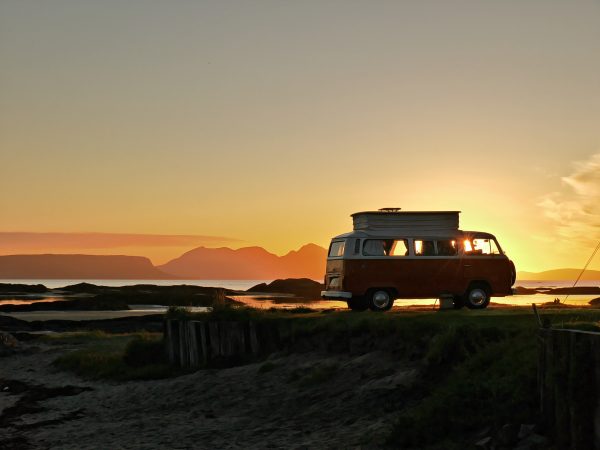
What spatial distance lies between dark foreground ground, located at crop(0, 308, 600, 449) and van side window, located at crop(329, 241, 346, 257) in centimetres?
407

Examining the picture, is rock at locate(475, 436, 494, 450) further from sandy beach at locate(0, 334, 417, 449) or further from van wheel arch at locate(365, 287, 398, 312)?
van wheel arch at locate(365, 287, 398, 312)

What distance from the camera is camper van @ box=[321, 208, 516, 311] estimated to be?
27.5 metres

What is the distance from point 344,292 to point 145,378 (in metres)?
7.12

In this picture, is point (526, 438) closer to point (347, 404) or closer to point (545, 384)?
point (545, 384)

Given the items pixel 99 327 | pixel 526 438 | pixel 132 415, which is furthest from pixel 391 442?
pixel 99 327

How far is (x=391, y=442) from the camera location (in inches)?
588

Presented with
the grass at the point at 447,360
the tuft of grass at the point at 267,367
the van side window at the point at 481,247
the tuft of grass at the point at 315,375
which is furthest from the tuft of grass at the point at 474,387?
the van side window at the point at 481,247

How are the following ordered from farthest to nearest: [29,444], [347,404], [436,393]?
[29,444] → [347,404] → [436,393]

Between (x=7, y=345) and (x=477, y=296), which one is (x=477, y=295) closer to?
(x=477, y=296)

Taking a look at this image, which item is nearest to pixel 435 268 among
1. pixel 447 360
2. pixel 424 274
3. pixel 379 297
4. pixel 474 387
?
pixel 424 274

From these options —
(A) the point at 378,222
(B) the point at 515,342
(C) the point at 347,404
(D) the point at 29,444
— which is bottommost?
(D) the point at 29,444

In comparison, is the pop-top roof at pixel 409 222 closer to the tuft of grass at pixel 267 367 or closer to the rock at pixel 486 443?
the tuft of grass at pixel 267 367

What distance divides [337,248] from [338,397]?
34.5ft

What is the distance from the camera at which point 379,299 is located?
27.7 metres
